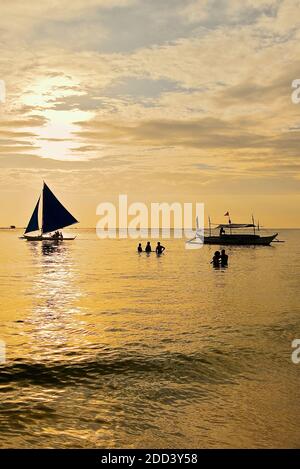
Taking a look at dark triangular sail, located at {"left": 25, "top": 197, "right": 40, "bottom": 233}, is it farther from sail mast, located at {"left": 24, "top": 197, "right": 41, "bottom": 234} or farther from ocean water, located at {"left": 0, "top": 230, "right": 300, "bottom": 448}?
ocean water, located at {"left": 0, "top": 230, "right": 300, "bottom": 448}

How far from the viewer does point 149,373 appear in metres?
14.0

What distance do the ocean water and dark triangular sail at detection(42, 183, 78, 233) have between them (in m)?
62.8

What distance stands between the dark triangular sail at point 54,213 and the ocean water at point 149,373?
2474 inches

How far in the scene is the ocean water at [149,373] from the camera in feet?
32.2

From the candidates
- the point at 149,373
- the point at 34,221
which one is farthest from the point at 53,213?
the point at 149,373

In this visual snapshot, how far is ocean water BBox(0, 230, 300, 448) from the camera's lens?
32.2ft

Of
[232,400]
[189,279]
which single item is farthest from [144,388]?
[189,279]

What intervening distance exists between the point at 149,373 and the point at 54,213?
80.3 meters
